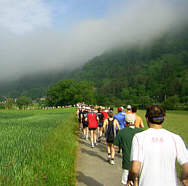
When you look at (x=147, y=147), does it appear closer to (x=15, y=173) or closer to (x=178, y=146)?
(x=178, y=146)

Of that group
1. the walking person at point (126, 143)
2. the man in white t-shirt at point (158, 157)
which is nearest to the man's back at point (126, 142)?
the walking person at point (126, 143)

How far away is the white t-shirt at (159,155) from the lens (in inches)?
99.1

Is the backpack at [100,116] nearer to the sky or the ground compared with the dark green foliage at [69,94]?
nearer to the ground

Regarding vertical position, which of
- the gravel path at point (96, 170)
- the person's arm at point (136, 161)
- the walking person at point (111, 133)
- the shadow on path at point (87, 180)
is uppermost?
the person's arm at point (136, 161)

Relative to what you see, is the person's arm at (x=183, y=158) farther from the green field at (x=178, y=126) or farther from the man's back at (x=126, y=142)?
the green field at (x=178, y=126)

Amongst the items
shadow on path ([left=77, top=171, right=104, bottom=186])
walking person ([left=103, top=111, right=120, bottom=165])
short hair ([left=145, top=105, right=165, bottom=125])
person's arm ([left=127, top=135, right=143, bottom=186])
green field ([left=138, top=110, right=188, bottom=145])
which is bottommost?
green field ([left=138, top=110, right=188, bottom=145])

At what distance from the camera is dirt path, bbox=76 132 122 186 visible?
224 inches

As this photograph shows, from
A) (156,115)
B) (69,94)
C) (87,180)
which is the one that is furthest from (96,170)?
(69,94)

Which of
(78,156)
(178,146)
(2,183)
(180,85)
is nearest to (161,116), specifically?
(178,146)

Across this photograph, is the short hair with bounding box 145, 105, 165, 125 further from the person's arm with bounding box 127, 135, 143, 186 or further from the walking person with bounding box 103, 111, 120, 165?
the walking person with bounding box 103, 111, 120, 165

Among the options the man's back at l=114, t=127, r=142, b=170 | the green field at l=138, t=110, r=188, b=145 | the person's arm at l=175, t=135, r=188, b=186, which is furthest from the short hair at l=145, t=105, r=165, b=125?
the green field at l=138, t=110, r=188, b=145

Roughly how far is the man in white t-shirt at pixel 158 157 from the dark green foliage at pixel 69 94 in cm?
8849

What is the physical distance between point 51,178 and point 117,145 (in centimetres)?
169

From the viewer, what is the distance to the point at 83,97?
93750 millimetres
